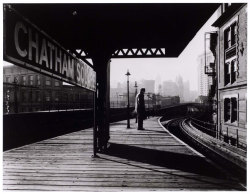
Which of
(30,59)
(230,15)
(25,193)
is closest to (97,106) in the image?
(25,193)

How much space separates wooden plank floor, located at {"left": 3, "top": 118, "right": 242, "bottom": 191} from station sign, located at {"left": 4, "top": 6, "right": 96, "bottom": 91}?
6.22 feet

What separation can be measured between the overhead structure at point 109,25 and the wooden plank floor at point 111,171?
0.97 m

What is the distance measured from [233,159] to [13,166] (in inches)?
281

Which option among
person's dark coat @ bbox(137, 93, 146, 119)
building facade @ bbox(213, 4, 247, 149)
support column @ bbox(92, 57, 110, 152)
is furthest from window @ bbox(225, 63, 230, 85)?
support column @ bbox(92, 57, 110, 152)

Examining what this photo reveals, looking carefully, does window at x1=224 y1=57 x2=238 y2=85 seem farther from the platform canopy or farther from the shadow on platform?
the shadow on platform

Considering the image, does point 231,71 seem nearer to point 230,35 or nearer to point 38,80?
point 230,35

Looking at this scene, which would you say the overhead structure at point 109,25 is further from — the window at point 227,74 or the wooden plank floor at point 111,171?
the window at point 227,74

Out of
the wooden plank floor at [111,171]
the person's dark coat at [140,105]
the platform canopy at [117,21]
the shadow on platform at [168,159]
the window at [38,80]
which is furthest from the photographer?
the window at [38,80]

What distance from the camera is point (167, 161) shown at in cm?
609

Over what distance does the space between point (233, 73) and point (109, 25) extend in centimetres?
1476

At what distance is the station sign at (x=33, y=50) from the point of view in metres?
2.71

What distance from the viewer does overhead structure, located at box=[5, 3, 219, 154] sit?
16.5 ft

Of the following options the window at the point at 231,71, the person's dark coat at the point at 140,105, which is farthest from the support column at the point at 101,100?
the window at the point at 231,71

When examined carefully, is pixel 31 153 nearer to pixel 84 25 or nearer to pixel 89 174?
pixel 89 174
